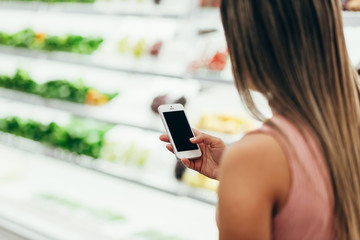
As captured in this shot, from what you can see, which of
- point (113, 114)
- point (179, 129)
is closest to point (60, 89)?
point (113, 114)

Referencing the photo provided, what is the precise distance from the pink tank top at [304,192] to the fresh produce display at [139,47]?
203cm

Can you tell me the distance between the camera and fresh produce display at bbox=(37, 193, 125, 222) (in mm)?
3004

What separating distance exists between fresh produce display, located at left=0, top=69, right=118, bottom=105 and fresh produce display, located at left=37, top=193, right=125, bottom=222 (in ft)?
2.38

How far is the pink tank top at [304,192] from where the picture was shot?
860 millimetres

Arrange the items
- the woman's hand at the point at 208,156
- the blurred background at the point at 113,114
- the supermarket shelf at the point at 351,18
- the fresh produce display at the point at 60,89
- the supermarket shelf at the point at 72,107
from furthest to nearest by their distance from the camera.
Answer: the fresh produce display at the point at 60,89
the supermarket shelf at the point at 72,107
the blurred background at the point at 113,114
the supermarket shelf at the point at 351,18
the woman's hand at the point at 208,156

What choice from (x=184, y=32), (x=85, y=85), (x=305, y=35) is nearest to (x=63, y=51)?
(x=85, y=85)

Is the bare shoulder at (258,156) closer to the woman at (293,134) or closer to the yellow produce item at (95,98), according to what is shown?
the woman at (293,134)

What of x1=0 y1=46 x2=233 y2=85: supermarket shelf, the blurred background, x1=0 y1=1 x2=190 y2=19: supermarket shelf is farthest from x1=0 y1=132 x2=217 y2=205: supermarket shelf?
x1=0 y1=1 x2=190 y2=19: supermarket shelf

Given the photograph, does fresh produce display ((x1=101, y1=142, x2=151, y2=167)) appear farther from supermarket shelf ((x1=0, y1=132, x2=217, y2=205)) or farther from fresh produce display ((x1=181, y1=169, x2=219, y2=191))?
fresh produce display ((x1=181, y1=169, x2=219, y2=191))

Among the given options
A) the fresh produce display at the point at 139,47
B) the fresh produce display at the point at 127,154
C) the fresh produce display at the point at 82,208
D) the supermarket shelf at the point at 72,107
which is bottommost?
the fresh produce display at the point at 82,208

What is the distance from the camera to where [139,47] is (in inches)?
116

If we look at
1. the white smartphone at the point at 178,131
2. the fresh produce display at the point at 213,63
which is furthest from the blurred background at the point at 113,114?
the white smartphone at the point at 178,131

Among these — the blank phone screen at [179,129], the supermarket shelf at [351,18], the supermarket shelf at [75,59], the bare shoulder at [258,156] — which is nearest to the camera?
the bare shoulder at [258,156]

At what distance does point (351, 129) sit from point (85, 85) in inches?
99.6
